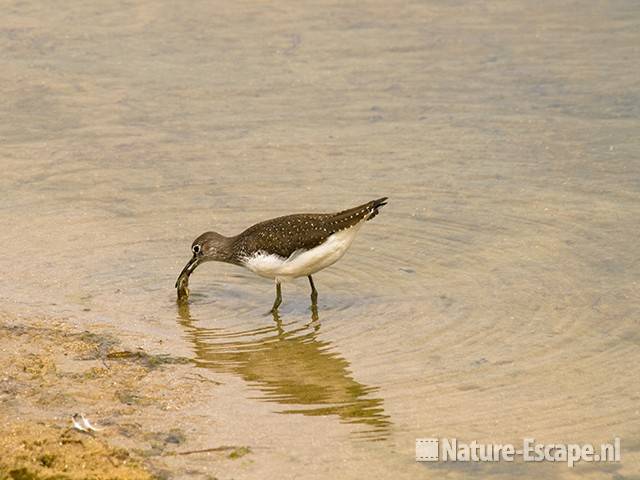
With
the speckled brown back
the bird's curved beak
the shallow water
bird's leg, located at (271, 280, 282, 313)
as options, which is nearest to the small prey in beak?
the bird's curved beak

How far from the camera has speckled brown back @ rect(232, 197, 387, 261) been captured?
10.8 meters

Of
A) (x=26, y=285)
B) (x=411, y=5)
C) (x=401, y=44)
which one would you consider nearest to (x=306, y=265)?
(x=26, y=285)

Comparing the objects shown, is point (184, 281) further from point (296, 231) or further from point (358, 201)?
point (358, 201)

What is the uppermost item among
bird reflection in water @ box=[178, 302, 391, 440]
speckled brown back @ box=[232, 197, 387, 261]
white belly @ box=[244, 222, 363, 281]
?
speckled brown back @ box=[232, 197, 387, 261]

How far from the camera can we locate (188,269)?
440 inches

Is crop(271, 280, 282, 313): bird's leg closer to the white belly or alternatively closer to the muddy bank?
the white belly

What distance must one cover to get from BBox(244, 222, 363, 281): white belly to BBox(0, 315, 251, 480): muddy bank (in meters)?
1.71

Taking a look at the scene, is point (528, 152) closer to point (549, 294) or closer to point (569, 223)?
point (569, 223)

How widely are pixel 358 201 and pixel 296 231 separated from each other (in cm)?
205

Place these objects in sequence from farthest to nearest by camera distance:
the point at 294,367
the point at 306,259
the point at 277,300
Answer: the point at 277,300 < the point at 306,259 < the point at 294,367

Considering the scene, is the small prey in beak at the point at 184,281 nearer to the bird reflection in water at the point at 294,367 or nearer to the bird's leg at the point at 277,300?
the bird reflection in water at the point at 294,367

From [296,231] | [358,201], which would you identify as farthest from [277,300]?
[358,201]

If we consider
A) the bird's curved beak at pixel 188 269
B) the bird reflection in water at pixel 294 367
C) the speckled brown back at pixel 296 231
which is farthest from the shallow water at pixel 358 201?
the speckled brown back at pixel 296 231

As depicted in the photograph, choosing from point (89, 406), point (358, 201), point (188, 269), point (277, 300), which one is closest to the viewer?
point (89, 406)
